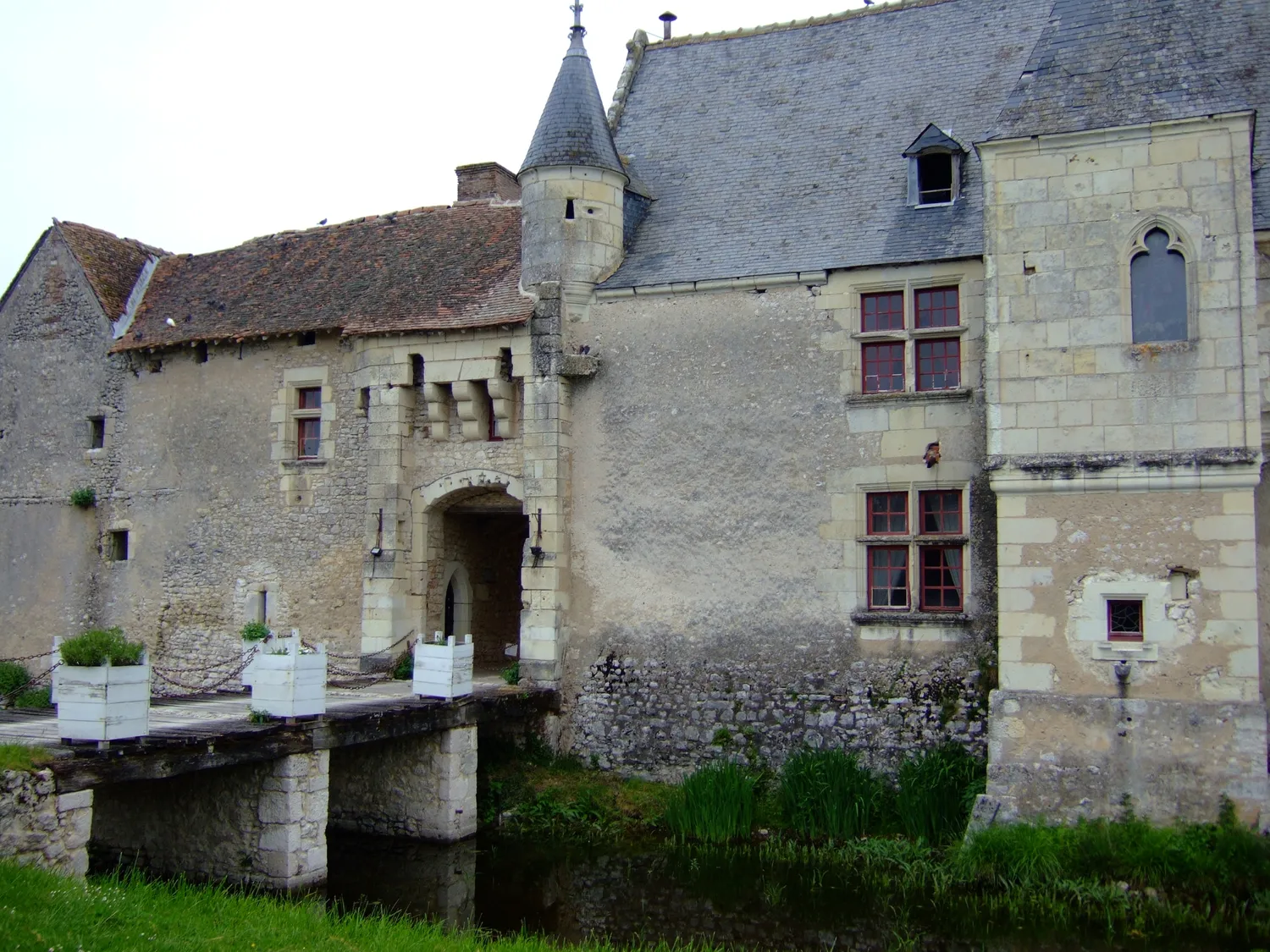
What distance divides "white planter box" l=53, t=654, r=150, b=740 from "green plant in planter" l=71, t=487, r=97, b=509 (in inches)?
351

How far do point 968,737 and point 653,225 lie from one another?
6813 mm

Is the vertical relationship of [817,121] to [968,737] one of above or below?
above

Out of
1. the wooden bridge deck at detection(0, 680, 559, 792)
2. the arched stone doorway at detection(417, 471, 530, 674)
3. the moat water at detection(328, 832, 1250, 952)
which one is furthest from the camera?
the arched stone doorway at detection(417, 471, 530, 674)

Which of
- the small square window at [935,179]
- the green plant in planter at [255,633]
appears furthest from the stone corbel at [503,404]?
the small square window at [935,179]

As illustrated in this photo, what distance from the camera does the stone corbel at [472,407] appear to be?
572 inches

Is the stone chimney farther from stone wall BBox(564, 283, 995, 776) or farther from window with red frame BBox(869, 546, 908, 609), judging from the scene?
window with red frame BBox(869, 546, 908, 609)

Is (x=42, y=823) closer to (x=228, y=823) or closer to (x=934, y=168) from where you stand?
(x=228, y=823)

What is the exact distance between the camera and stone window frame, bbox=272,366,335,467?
51.5ft

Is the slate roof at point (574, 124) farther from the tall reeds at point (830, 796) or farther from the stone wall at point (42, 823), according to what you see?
the stone wall at point (42, 823)

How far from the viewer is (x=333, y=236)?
17609 millimetres

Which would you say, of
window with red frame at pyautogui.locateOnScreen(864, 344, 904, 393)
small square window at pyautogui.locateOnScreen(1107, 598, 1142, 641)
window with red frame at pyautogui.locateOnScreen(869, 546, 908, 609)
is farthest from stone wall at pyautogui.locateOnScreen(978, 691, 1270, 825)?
window with red frame at pyautogui.locateOnScreen(864, 344, 904, 393)

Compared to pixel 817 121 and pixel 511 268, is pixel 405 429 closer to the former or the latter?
pixel 511 268

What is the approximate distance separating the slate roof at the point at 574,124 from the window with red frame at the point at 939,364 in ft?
13.7

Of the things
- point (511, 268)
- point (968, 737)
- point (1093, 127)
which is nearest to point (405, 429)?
point (511, 268)
